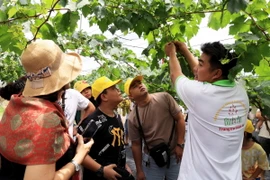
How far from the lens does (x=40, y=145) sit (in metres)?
1.26

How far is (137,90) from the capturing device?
3246 millimetres

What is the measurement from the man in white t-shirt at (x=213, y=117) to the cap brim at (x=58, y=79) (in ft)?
2.11

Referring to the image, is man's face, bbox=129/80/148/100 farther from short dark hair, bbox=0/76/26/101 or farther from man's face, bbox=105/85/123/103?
short dark hair, bbox=0/76/26/101

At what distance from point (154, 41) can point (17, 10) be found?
1.00 meters

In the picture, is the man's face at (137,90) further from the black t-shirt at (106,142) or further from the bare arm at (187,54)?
the bare arm at (187,54)

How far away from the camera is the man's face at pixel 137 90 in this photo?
324 centimetres

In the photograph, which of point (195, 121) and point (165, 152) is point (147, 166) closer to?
point (165, 152)

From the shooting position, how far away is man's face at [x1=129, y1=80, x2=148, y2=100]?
3.24 meters

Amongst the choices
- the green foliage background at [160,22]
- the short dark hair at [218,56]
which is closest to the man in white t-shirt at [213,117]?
the short dark hair at [218,56]

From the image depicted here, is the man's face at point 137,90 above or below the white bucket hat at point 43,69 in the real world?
below

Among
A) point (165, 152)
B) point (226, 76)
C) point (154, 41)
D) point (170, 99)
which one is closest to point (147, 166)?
point (165, 152)

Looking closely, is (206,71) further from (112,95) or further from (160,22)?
(112,95)

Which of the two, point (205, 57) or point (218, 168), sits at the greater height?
point (205, 57)

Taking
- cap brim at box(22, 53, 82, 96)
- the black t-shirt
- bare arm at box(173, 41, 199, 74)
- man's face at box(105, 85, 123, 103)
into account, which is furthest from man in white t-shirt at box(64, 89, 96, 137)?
cap brim at box(22, 53, 82, 96)
